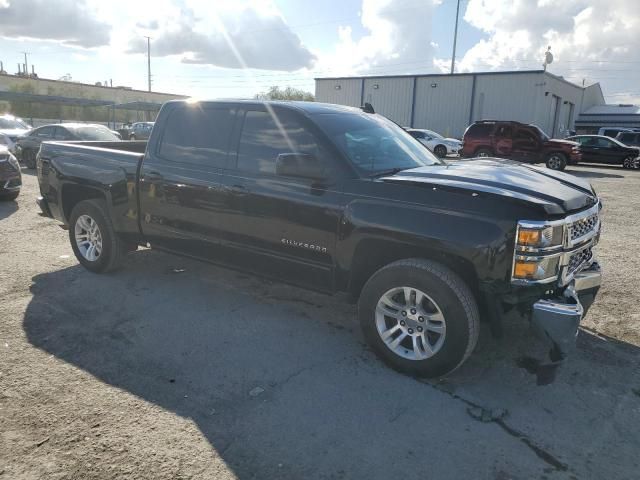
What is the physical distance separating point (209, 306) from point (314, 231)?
1.54 m

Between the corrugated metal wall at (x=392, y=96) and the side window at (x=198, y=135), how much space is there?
3411 cm

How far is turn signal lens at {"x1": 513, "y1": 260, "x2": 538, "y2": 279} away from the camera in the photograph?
301cm

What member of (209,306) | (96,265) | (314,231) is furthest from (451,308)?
(96,265)

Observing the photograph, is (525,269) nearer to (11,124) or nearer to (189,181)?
(189,181)

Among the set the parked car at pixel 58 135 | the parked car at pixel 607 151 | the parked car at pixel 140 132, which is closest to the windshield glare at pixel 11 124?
the parked car at pixel 58 135

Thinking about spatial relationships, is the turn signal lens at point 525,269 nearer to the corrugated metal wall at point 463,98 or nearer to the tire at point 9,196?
the tire at point 9,196

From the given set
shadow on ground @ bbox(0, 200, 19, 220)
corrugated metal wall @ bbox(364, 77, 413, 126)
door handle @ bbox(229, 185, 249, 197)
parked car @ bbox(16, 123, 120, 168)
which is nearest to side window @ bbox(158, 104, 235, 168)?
door handle @ bbox(229, 185, 249, 197)

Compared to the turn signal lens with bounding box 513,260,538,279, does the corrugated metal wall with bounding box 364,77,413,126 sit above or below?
above

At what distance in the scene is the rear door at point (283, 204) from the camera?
377cm

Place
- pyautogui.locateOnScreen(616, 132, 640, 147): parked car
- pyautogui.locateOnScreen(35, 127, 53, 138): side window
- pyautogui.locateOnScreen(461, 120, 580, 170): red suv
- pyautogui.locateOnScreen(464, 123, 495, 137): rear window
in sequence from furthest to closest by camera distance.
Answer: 1. pyautogui.locateOnScreen(616, 132, 640, 147): parked car
2. pyautogui.locateOnScreen(464, 123, 495, 137): rear window
3. pyautogui.locateOnScreen(461, 120, 580, 170): red suv
4. pyautogui.locateOnScreen(35, 127, 53, 138): side window

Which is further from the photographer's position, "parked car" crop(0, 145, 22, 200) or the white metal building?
the white metal building

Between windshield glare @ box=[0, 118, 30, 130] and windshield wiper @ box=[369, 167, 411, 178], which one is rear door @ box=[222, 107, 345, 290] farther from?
windshield glare @ box=[0, 118, 30, 130]

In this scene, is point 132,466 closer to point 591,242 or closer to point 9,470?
point 9,470

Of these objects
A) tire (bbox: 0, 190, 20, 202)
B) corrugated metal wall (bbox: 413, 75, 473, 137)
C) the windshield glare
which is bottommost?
tire (bbox: 0, 190, 20, 202)
